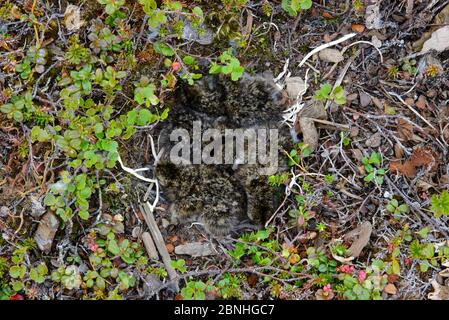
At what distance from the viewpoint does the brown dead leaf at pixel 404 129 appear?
343 cm

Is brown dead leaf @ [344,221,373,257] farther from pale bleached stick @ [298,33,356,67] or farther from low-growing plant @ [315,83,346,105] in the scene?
pale bleached stick @ [298,33,356,67]

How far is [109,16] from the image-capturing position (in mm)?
3381

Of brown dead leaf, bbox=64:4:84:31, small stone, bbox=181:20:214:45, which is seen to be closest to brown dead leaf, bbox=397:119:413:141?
small stone, bbox=181:20:214:45

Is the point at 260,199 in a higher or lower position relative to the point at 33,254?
higher

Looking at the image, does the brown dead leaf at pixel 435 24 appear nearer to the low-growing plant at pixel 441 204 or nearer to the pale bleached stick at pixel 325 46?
the pale bleached stick at pixel 325 46

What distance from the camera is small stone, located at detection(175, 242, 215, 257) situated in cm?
341

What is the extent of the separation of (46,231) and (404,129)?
243cm

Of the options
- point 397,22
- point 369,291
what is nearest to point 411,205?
point 369,291

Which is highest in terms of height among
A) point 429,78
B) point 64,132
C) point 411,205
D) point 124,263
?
point 429,78

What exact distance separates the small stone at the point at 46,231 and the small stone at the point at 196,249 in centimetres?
80

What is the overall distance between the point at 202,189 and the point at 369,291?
125 centimetres

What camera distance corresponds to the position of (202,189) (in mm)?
3428
